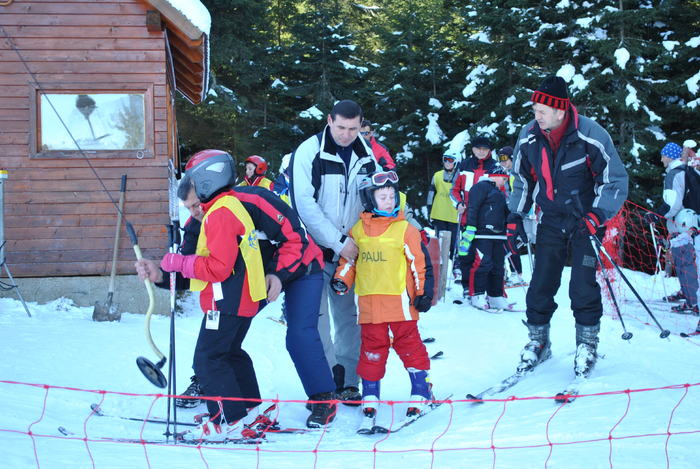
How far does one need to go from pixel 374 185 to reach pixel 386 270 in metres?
0.60

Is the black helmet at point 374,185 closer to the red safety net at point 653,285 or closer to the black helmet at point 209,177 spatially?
the black helmet at point 209,177

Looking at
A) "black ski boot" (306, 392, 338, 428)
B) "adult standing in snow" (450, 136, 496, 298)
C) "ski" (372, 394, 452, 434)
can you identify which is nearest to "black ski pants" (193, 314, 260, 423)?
"black ski boot" (306, 392, 338, 428)

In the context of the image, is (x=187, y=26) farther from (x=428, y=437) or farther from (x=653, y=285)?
(x=653, y=285)

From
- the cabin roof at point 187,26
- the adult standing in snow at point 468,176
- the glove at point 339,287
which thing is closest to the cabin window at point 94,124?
the cabin roof at point 187,26

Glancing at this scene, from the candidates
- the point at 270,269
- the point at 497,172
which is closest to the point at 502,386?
the point at 270,269

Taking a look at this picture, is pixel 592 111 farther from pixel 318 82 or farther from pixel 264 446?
pixel 264 446

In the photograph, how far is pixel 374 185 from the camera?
4871 mm

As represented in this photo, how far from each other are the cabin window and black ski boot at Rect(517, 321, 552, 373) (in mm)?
5474

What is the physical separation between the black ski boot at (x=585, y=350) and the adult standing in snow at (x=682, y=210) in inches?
166

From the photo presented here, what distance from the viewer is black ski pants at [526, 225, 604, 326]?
15.9 feet

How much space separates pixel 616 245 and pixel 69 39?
878cm

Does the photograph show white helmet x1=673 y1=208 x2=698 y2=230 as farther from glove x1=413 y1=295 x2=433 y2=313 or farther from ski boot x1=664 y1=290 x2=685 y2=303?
glove x1=413 y1=295 x2=433 y2=313

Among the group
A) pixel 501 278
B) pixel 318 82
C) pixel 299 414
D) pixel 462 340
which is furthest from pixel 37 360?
pixel 318 82

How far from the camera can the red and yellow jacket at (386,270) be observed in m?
4.73
